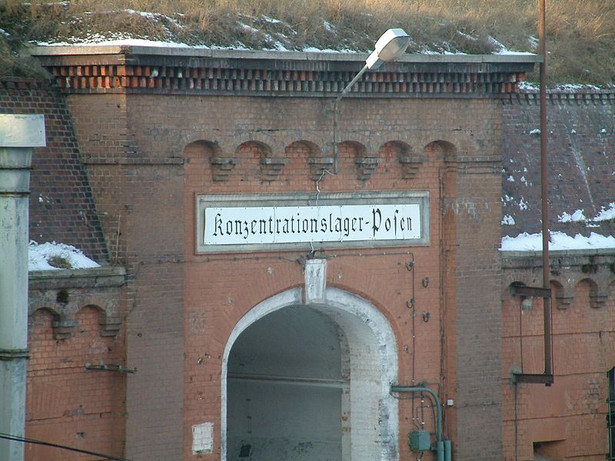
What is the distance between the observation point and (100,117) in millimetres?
17281

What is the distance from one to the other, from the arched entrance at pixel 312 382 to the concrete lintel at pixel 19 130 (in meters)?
4.40

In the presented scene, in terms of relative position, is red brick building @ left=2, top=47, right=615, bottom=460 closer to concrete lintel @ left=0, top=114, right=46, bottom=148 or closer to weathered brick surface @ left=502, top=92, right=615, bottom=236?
weathered brick surface @ left=502, top=92, right=615, bottom=236

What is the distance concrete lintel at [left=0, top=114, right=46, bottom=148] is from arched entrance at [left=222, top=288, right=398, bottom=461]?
4398mm

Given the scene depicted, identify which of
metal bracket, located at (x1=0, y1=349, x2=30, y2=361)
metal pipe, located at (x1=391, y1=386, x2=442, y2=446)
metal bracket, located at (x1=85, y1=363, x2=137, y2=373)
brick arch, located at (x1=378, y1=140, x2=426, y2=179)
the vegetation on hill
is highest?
the vegetation on hill

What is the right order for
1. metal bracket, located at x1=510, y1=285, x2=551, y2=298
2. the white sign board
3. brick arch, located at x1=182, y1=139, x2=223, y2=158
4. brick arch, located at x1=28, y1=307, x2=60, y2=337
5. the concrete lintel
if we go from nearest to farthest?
the concrete lintel → brick arch, located at x1=28, y1=307, x2=60, y2=337 → brick arch, located at x1=182, y1=139, x2=223, y2=158 → the white sign board → metal bracket, located at x1=510, y1=285, x2=551, y2=298

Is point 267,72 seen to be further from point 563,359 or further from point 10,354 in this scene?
point 563,359

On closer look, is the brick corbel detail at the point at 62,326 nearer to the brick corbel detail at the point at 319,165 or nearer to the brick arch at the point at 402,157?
the brick corbel detail at the point at 319,165

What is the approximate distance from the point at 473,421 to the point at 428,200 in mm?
3050

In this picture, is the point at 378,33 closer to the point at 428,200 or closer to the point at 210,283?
the point at 428,200

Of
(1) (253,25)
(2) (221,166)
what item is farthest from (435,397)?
(1) (253,25)

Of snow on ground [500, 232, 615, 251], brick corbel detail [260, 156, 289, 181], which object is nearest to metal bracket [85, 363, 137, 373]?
brick corbel detail [260, 156, 289, 181]

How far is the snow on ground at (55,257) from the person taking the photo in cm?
1662

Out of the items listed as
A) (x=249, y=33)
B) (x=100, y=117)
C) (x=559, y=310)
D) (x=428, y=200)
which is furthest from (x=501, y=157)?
(x=100, y=117)

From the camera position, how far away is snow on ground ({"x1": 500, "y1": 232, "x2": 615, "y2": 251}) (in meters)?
20.9
